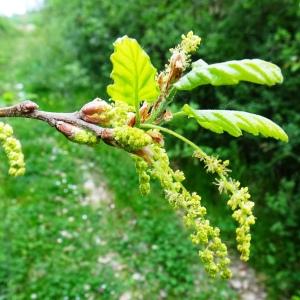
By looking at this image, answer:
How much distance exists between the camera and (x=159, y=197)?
5234mm

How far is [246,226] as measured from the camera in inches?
32.0

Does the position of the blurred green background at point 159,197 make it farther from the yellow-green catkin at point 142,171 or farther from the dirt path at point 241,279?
the yellow-green catkin at point 142,171

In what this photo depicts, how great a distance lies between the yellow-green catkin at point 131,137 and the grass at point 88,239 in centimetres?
356

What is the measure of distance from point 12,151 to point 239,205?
37cm

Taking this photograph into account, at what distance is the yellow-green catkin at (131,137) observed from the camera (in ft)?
2.72

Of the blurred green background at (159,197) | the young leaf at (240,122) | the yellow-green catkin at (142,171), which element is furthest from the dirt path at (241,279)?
the young leaf at (240,122)

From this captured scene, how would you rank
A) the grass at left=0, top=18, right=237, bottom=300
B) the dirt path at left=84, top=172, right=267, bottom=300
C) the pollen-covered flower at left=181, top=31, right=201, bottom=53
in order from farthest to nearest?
the dirt path at left=84, top=172, right=267, bottom=300 < the grass at left=0, top=18, right=237, bottom=300 < the pollen-covered flower at left=181, top=31, right=201, bottom=53

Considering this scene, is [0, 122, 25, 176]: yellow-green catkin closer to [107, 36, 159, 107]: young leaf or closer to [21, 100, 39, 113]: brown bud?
[21, 100, 39, 113]: brown bud

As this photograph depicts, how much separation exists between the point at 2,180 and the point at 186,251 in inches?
84.8

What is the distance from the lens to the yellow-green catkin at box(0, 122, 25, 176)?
2.62 feet

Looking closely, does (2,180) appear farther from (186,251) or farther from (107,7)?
(107,7)

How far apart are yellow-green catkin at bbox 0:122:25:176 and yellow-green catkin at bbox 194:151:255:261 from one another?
300 millimetres

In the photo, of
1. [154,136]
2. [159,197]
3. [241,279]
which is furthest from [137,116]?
[159,197]

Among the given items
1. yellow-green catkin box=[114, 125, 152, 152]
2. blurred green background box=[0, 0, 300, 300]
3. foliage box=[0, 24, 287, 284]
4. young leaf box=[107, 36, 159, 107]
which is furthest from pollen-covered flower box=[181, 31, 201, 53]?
blurred green background box=[0, 0, 300, 300]
